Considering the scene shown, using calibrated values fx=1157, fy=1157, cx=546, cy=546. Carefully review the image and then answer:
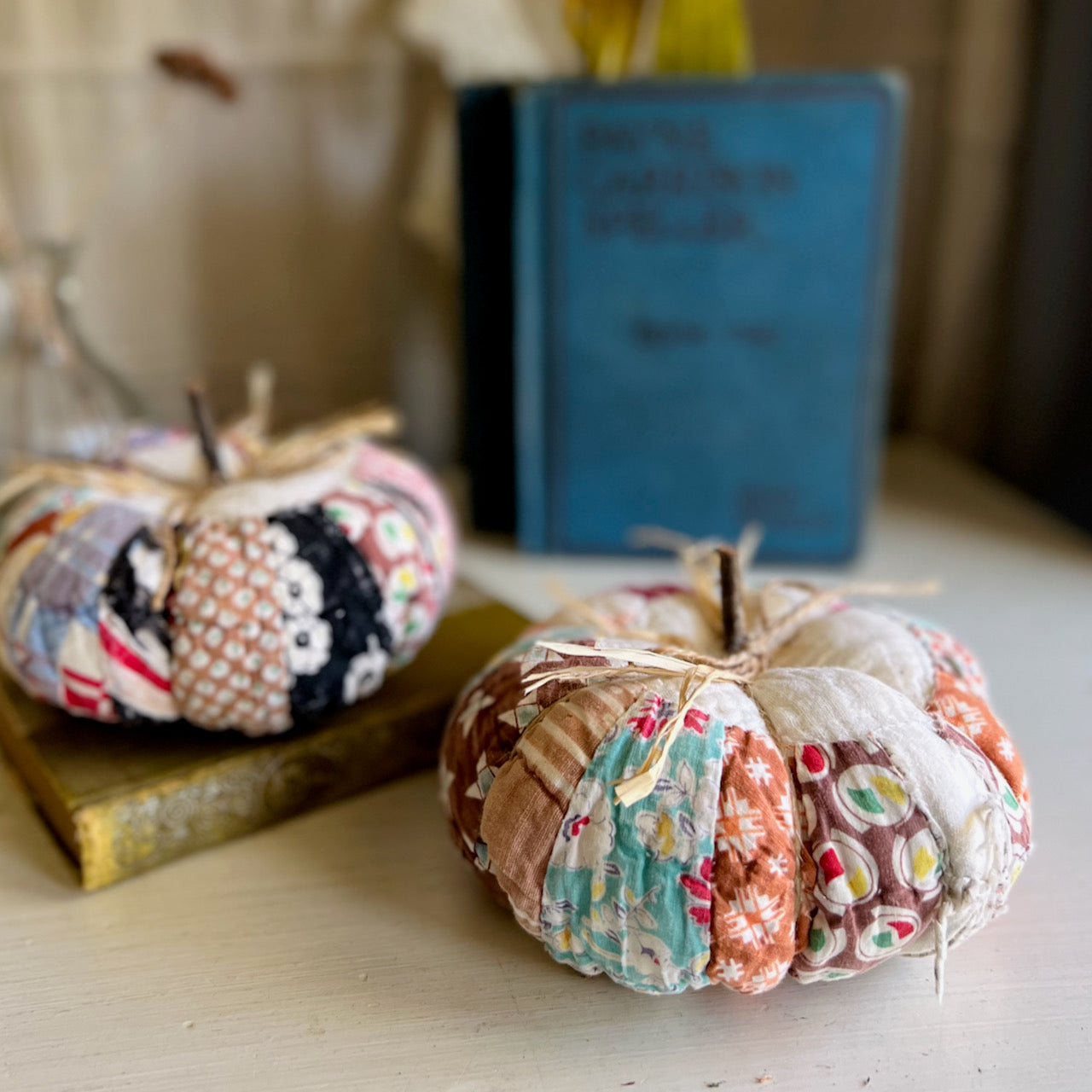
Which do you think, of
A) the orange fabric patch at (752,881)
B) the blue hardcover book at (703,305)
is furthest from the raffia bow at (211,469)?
the orange fabric patch at (752,881)

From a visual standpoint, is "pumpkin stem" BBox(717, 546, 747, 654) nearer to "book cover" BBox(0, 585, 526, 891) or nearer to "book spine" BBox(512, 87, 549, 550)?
"book cover" BBox(0, 585, 526, 891)

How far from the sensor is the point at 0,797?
2.21ft

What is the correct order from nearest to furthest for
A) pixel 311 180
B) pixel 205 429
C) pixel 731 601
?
pixel 731 601, pixel 205 429, pixel 311 180

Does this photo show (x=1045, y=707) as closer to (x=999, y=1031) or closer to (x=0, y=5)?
(x=999, y=1031)

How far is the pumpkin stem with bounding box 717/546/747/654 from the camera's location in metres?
0.56

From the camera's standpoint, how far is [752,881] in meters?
0.46

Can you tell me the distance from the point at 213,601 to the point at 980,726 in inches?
15.1

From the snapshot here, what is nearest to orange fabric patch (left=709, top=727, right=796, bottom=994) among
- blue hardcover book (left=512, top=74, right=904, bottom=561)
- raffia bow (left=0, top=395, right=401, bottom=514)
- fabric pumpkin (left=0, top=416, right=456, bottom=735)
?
fabric pumpkin (left=0, top=416, right=456, bottom=735)

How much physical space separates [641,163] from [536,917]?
2.02 feet

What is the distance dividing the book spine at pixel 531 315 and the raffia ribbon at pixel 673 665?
38 cm

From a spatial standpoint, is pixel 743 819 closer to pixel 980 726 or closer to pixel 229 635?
pixel 980 726

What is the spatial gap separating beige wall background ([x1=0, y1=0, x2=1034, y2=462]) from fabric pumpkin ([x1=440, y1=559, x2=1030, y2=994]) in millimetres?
727

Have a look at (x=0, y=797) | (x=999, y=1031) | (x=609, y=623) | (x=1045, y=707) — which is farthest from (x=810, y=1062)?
(x=0, y=797)

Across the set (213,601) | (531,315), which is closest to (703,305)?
(531,315)
